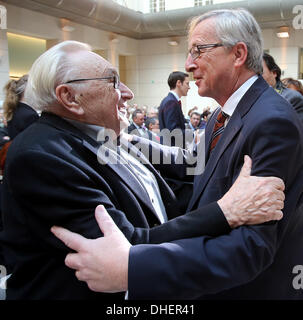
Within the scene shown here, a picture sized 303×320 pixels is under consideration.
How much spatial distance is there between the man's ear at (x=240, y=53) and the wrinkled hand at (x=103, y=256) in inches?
33.4

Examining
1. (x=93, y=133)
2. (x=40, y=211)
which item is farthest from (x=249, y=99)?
(x=40, y=211)

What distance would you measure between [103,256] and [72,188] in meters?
0.24

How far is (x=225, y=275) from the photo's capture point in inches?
41.2

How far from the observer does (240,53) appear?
139 centimetres

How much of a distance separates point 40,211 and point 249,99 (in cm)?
89

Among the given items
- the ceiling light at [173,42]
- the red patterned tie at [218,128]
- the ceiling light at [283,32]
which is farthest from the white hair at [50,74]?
the ceiling light at [173,42]

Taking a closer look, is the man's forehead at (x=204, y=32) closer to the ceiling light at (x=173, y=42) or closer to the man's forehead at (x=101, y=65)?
the man's forehead at (x=101, y=65)

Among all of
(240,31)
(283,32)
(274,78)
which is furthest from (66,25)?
(240,31)

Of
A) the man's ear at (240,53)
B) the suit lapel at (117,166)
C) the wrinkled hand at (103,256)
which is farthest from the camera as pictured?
the man's ear at (240,53)

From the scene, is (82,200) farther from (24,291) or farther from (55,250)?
(24,291)

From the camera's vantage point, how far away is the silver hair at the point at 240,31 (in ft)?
4.53

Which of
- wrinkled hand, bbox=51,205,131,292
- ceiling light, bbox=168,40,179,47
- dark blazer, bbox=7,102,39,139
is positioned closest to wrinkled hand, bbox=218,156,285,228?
wrinkled hand, bbox=51,205,131,292

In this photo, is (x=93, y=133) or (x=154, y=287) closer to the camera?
(x=154, y=287)

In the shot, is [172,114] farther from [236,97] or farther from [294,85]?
[236,97]
